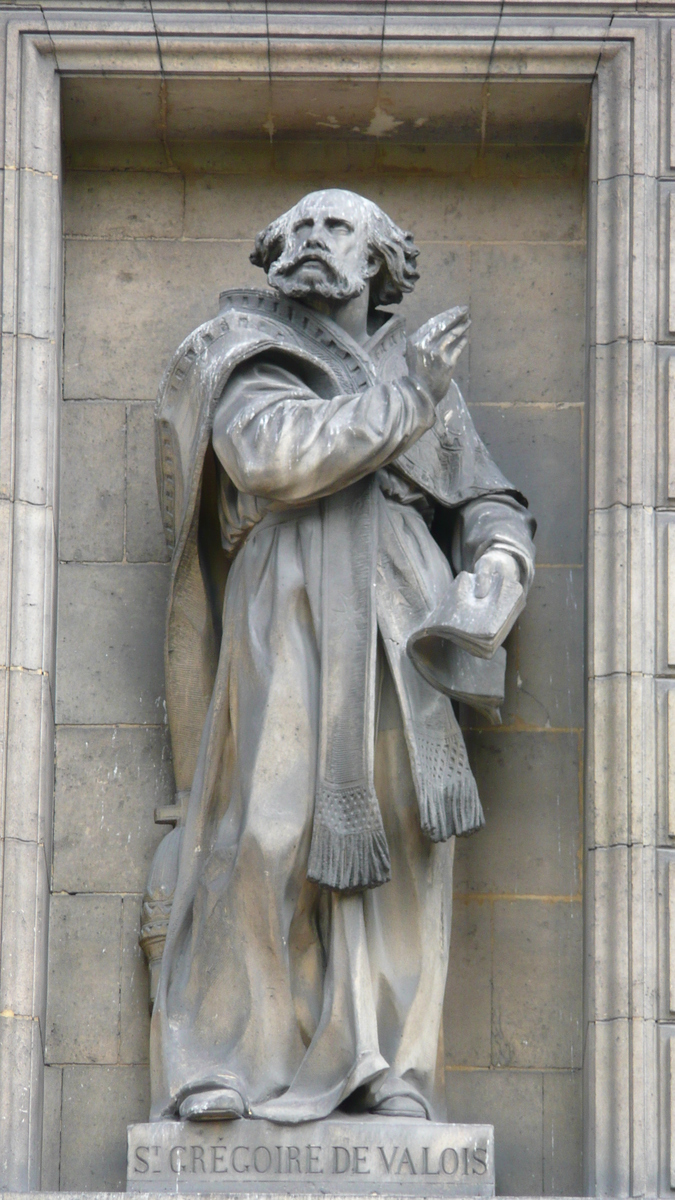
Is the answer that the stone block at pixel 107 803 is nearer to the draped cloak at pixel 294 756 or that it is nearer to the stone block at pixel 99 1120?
the draped cloak at pixel 294 756

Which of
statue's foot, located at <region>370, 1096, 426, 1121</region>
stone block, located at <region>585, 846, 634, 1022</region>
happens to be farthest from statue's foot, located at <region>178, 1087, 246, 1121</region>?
stone block, located at <region>585, 846, 634, 1022</region>

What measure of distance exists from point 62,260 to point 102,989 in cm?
226

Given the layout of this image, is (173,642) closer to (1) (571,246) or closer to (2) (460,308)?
(2) (460,308)

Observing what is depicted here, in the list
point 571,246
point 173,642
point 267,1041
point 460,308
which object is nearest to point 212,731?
point 173,642

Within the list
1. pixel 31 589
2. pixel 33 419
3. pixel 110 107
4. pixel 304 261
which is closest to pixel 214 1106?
pixel 31 589

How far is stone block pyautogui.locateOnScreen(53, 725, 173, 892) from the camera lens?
7.96m

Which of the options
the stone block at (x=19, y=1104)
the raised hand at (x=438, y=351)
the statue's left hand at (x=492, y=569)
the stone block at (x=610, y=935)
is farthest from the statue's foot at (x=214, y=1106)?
the raised hand at (x=438, y=351)

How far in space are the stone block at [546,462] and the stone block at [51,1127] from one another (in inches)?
82.3

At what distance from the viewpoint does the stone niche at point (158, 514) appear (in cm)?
781

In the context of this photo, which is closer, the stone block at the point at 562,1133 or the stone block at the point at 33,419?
the stone block at the point at 562,1133

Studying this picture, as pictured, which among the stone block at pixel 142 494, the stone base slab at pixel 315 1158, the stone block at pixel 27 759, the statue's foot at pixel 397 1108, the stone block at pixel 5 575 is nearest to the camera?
the stone base slab at pixel 315 1158

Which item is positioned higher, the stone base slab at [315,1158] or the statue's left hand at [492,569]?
the statue's left hand at [492,569]

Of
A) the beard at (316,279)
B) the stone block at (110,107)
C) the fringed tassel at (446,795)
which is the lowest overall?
the fringed tassel at (446,795)

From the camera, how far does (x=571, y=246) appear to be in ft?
28.2
